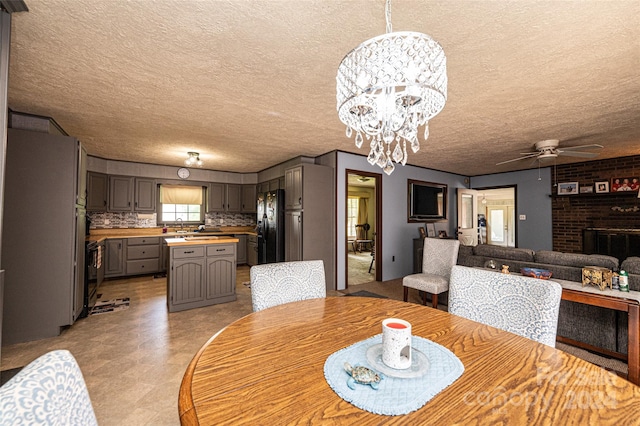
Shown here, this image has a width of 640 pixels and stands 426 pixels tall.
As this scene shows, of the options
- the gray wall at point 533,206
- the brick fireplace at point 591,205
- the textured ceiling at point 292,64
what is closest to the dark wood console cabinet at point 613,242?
the brick fireplace at point 591,205

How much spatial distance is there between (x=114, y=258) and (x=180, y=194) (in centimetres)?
177

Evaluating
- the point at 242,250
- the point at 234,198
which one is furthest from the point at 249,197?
the point at 242,250

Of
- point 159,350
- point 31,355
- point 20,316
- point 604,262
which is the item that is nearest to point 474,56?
point 604,262

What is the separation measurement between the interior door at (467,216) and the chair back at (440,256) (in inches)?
124

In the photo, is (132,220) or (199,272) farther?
(132,220)

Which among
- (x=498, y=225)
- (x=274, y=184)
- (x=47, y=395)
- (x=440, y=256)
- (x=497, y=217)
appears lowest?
(x=440, y=256)

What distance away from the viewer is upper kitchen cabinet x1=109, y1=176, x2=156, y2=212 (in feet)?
17.1

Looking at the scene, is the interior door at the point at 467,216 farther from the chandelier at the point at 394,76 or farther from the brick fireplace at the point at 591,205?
the chandelier at the point at 394,76

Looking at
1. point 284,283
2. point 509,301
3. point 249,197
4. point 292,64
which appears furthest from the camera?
point 249,197

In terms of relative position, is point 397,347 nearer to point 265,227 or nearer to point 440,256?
point 440,256

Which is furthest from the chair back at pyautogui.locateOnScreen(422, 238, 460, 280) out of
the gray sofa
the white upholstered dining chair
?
the gray sofa

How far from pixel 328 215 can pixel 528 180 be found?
Result: 4655 mm

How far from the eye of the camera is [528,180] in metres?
5.83

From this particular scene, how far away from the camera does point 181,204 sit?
240 inches
